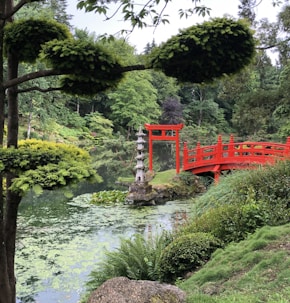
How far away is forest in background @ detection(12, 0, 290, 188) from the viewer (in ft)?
29.8

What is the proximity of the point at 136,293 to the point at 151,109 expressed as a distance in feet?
87.2

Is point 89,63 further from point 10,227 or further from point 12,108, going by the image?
point 10,227

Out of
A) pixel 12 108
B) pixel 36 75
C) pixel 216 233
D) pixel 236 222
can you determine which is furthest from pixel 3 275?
pixel 236 222

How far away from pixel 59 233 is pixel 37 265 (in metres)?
1.94

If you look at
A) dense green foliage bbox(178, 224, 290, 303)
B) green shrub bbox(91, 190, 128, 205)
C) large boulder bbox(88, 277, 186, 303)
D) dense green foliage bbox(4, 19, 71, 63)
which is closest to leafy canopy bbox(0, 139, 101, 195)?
dense green foliage bbox(4, 19, 71, 63)

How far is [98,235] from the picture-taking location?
8258mm

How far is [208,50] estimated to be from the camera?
231cm

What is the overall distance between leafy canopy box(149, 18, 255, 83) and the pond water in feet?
11.7

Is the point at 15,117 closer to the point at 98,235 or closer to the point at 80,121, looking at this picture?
the point at 98,235

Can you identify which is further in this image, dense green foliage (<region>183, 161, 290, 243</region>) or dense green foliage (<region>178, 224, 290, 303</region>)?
dense green foliage (<region>183, 161, 290, 243</region>)

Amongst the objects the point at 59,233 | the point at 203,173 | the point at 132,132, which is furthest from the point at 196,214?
the point at 132,132

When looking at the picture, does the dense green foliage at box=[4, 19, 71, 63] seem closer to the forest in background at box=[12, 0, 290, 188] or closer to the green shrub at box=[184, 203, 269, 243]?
the forest in background at box=[12, 0, 290, 188]

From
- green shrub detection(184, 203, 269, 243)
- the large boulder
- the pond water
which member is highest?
green shrub detection(184, 203, 269, 243)

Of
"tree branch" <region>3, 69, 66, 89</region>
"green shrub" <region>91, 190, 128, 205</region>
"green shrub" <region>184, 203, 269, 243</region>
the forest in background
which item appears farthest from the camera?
"green shrub" <region>91, 190, 128, 205</region>
